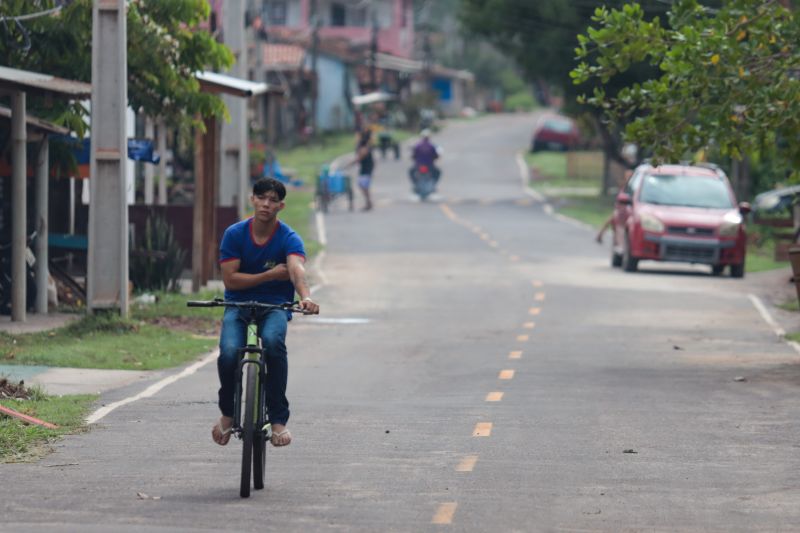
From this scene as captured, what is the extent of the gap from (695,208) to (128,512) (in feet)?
76.6

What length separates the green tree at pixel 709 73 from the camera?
1753 cm

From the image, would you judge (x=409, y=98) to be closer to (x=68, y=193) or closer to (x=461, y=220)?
(x=461, y=220)

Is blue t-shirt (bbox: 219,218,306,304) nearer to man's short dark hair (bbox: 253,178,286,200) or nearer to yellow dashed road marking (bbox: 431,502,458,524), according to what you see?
man's short dark hair (bbox: 253,178,286,200)

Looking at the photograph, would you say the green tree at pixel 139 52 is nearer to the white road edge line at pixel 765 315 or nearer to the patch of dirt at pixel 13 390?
the patch of dirt at pixel 13 390

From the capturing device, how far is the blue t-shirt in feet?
34.0

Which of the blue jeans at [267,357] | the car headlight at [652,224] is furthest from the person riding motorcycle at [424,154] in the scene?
the blue jeans at [267,357]

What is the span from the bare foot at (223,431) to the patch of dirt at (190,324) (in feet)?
34.5

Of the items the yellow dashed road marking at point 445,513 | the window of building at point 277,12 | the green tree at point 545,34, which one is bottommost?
the yellow dashed road marking at point 445,513

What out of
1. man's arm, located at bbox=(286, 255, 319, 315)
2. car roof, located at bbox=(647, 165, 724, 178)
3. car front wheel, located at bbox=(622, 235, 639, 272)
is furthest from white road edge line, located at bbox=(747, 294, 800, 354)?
man's arm, located at bbox=(286, 255, 319, 315)

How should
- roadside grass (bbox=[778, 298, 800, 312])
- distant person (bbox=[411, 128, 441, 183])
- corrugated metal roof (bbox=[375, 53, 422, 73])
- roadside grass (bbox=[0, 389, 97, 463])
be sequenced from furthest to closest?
1. corrugated metal roof (bbox=[375, 53, 422, 73])
2. distant person (bbox=[411, 128, 441, 183])
3. roadside grass (bbox=[778, 298, 800, 312])
4. roadside grass (bbox=[0, 389, 97, 463])

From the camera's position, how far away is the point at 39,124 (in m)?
21.1

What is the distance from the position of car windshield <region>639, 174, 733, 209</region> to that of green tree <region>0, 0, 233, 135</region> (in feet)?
35.0

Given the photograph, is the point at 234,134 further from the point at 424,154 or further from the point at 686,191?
the point at 424,154

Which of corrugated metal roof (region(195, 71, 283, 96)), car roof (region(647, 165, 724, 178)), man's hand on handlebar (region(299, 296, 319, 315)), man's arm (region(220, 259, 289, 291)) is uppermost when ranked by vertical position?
corrugated metal roof (region(195, 71, 283, 96))
